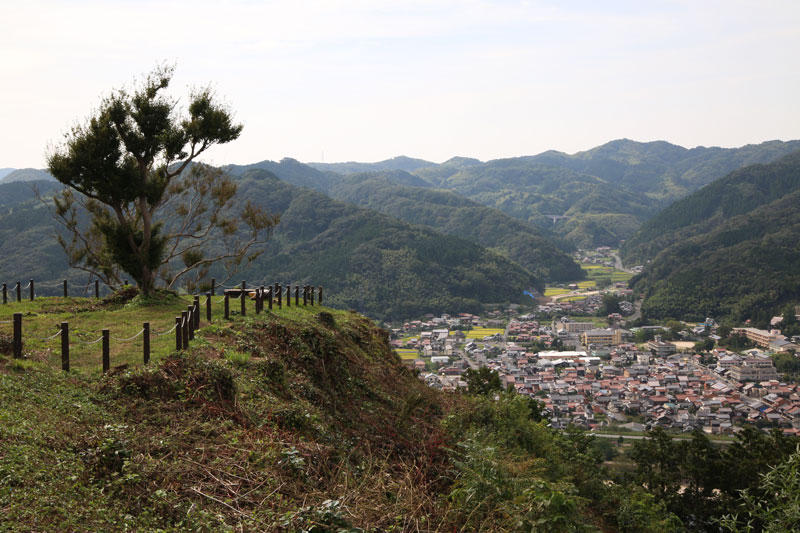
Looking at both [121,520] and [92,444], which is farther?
[92,444]

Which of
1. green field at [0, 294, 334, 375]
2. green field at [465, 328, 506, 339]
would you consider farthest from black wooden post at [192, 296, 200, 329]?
green field at [465, 328, 506, 339]

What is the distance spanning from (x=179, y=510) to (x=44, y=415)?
2382mm

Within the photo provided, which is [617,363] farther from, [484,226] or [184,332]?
[484,226]

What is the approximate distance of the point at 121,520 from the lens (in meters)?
4.29

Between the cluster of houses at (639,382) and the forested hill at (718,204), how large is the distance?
71076 millimetres

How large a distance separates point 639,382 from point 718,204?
108m

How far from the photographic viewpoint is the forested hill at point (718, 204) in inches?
5281

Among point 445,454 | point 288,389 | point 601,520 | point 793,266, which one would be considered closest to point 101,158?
point 288,389

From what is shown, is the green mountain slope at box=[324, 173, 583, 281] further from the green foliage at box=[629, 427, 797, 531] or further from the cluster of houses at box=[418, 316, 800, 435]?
the green foliage at box=[629, 427, 797, 531]

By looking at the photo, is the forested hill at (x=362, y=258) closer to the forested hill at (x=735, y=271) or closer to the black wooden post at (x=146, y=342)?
the forested hill at (x=735, y=271)

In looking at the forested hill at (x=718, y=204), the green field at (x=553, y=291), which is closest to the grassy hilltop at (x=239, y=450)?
the green field at (x=553, y=291)

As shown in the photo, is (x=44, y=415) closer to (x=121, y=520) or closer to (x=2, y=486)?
(x=2, y=486)

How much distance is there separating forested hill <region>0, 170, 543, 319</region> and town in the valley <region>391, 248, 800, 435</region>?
19.9 feet

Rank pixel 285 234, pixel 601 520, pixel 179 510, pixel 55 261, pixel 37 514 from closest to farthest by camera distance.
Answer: pixel 37 514, pixel 179 510, pixel 601 520, pixel 55 261, pixel 285 234
